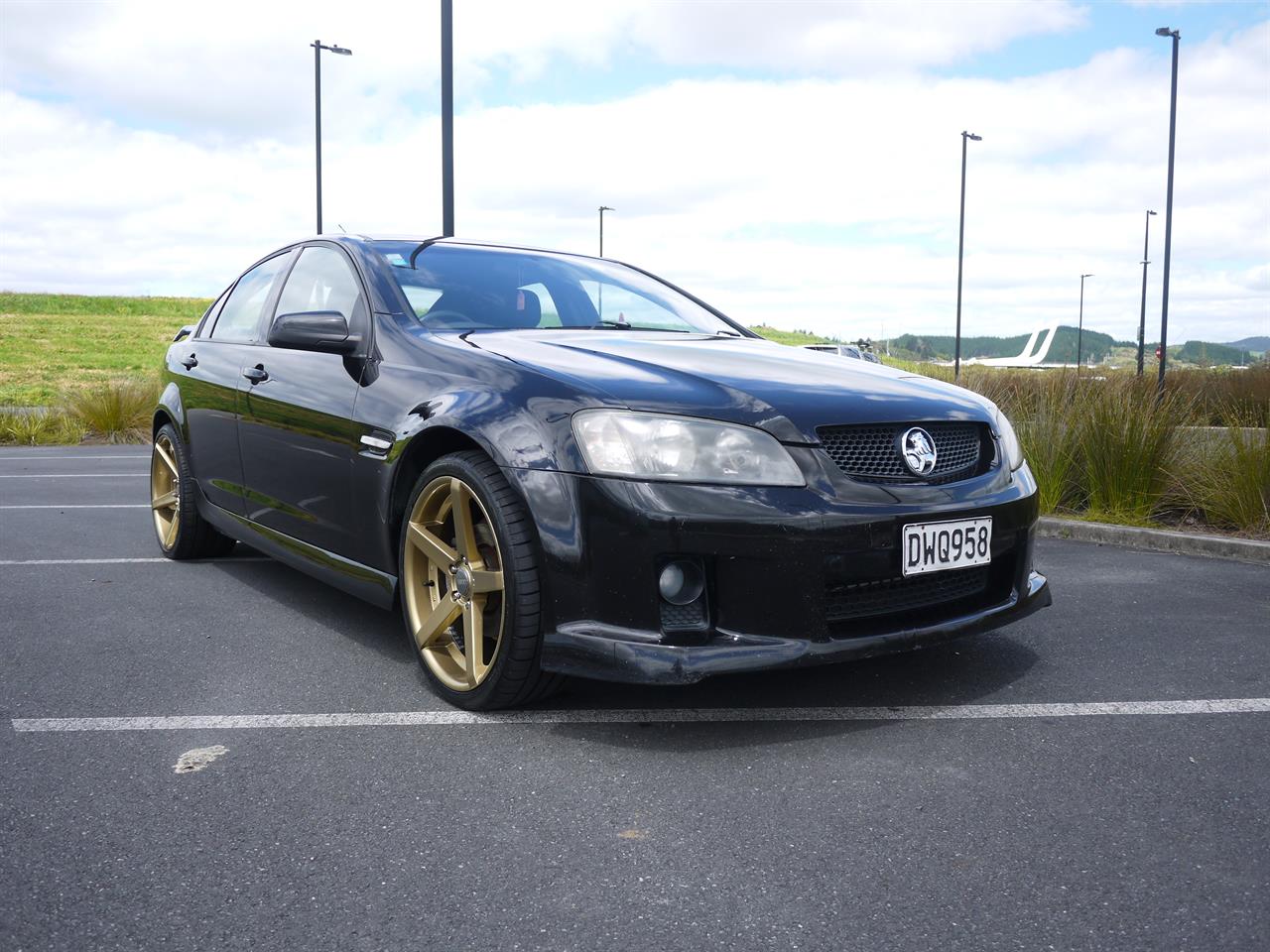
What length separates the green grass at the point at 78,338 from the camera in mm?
39500

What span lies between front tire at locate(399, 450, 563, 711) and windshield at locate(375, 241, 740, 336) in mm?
745

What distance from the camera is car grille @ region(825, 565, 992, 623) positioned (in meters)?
3.10

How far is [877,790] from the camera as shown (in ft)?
9.13

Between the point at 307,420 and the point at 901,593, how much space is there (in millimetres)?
2209

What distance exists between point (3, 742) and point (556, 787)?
157 centimetres

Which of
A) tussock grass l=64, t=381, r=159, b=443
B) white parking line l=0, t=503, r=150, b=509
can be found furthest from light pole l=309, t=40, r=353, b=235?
white parking line l=0, t=503, r=150, b=509

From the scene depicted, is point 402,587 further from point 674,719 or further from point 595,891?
point 595,891

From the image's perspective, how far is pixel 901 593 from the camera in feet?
10.6

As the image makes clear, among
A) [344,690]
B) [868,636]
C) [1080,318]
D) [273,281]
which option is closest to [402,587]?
[344,690]

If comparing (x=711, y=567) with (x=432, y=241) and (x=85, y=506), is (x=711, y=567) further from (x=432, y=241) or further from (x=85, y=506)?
(x=85, y=506)

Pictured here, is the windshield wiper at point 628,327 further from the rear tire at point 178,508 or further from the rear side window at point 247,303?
the rear tire at point 178,508

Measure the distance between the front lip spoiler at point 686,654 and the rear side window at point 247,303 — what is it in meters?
2.64

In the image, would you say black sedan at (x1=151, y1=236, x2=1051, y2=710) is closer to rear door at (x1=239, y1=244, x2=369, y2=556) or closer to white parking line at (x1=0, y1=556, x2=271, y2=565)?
rear door at (x1=239, y1=244, x2=369, y2=556)

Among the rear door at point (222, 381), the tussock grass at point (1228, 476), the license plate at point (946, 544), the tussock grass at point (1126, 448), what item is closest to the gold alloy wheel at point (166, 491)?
the rear door at point (222, 381)
